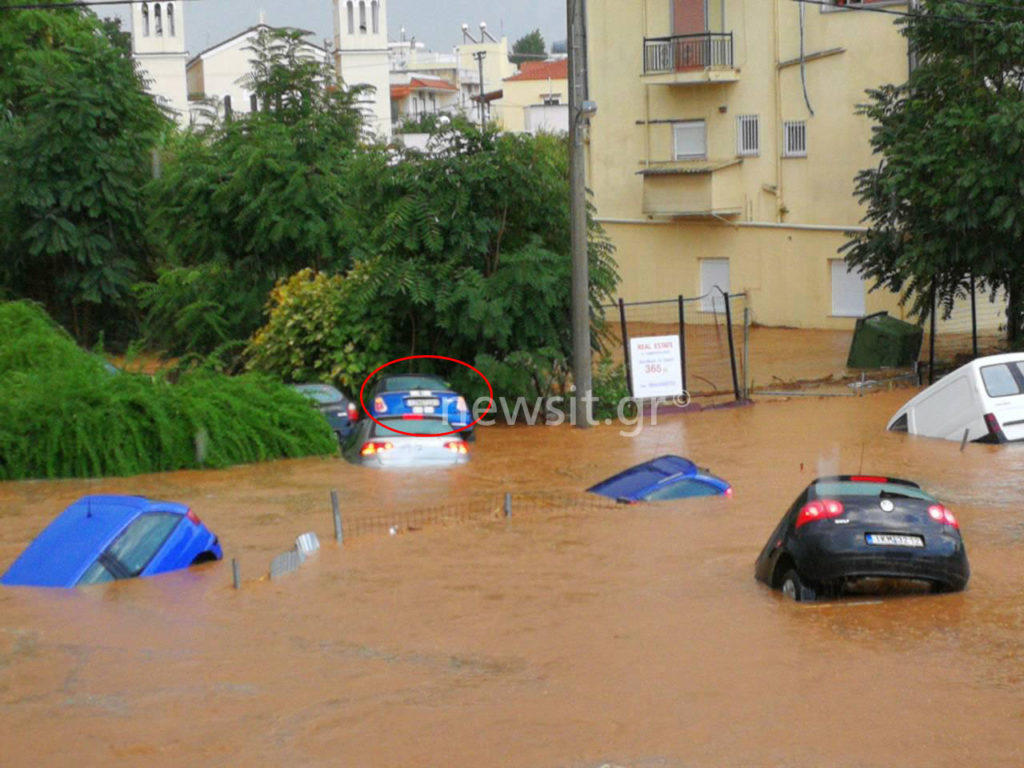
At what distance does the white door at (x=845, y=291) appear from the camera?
3491 cm

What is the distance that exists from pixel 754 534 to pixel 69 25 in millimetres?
33286

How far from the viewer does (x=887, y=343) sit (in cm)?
2781

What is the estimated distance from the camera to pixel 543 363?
23406 mm

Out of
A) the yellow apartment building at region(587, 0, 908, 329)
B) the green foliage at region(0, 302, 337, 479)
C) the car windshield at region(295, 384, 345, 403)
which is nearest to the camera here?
the green foliage at region(0, 302, 337, 479)

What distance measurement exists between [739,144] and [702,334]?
6554 mm

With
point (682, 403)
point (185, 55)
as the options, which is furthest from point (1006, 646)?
point (185, 55)

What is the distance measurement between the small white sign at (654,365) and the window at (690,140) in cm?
1516

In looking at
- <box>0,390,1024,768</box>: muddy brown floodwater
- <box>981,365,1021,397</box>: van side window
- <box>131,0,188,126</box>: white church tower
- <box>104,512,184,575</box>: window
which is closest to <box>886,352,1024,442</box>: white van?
<box>981,365,1021,397</box>: van side window

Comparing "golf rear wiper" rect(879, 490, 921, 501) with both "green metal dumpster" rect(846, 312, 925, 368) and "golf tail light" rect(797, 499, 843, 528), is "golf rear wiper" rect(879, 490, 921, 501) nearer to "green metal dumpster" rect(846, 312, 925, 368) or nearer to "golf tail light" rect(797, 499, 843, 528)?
"golf tail light" rect(797, 499, 843, 528)

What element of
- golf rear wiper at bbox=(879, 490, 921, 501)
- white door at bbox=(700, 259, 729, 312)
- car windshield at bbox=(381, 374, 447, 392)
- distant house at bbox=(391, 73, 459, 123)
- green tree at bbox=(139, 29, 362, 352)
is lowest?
golf rear wiper at bbox=(879, 490, 921, 501)

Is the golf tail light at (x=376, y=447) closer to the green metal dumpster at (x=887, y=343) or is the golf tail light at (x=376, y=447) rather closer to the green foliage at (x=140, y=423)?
the green foliage at (x=140, y=423)

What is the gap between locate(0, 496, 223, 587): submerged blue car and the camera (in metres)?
11.8

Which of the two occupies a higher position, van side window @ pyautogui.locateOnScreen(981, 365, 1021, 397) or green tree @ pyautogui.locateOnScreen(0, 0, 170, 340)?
green tree @ pyautogui.locateOnScreen(0, 0, 170, 340)

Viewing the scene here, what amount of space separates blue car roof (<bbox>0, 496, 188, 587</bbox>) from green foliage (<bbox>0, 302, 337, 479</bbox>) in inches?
281
